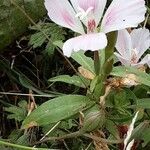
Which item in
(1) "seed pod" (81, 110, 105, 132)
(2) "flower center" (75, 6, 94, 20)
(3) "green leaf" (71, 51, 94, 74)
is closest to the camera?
(2) "flower center" (75, 6, 94, 20)

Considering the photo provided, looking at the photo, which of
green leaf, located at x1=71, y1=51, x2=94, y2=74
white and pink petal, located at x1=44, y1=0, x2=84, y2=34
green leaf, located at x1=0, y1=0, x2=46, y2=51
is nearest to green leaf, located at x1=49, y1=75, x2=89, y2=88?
green leaf, located at x1=71, y1=51, x2=94, y2=74

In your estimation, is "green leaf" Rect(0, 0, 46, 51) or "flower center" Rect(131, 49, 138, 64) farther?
"green leaf" Rect(0, 0, 46, 51)

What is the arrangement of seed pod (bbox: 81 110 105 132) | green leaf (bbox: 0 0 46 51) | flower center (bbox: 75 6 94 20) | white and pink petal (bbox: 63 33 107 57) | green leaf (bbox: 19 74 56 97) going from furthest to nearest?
green leaf (bbox: 0 0 46 51) → green leaf (bbox: 19 74 56 97) → seed pod (bbox: 81 110 105 132) → flower center (bbox: 75 6 94 20) → white and pink petal (bbox: 63 33 107 57)

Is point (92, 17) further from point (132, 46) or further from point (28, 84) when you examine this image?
point (28, 84)

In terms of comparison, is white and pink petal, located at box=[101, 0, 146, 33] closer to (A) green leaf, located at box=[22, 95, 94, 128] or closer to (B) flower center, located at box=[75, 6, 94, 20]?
(B) flower center, located at box=[75, 6, 94, 20]

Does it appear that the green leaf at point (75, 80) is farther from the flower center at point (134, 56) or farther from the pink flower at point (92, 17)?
the pink flower at point (92, 17)

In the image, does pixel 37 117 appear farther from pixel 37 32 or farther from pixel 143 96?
pixel 37 32

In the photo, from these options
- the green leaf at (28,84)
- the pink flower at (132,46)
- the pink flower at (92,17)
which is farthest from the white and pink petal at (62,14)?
the green leaf at (28,84)
